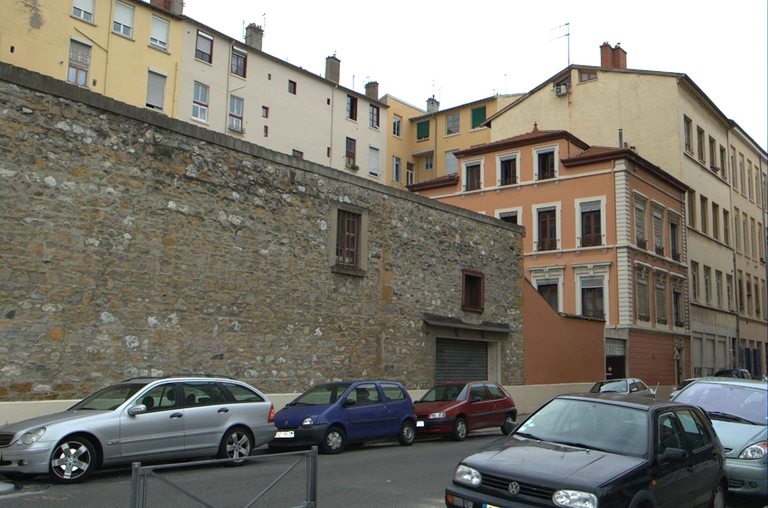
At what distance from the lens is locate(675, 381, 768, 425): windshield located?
33.3ft

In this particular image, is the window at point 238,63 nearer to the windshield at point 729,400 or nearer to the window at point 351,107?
the window at point 351,107

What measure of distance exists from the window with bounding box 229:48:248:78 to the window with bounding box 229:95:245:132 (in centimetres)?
138

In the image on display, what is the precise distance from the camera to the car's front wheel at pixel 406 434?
49.9 feet

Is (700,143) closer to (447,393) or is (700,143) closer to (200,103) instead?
(200,103)

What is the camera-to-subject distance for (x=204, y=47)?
36250 millimetres

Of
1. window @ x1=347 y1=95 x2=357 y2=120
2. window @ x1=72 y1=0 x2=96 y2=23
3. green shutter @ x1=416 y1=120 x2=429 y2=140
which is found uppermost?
green shutter @ x1=416 y1=120 x2=429 y2=140

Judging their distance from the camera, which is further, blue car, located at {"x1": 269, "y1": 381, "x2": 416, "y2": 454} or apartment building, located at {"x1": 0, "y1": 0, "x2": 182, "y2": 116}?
apartment building, located at {"x1": 0, "y1": 0, "x2": 182, "y2": 116}

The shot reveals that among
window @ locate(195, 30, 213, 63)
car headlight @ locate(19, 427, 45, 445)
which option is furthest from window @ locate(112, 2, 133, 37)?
car headlight @ locate(19, 427, 45, 445)

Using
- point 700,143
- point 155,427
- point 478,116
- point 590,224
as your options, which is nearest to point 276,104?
point 478,116

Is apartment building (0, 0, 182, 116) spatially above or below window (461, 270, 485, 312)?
above

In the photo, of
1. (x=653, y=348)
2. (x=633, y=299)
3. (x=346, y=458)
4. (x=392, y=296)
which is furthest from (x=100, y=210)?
(x=653, y=348)

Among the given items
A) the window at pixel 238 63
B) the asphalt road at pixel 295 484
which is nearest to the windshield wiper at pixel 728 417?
the asphalt road at pixel 295 484

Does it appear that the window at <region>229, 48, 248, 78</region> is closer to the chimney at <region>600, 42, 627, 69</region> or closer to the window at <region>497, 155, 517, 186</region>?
the window at <region>497, 155, 517, 186</region>

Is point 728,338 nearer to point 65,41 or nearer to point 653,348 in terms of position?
point 653,348
